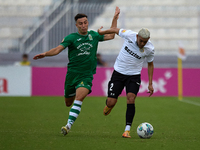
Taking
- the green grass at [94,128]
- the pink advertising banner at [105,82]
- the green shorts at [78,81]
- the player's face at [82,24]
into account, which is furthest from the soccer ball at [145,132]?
the pink advertising banner at [105,82]

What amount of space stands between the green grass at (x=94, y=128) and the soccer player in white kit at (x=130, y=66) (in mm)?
651

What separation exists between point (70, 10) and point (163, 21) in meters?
5.63

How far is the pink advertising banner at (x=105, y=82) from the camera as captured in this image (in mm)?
17125

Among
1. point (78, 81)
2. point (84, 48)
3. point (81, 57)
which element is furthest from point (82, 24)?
point (78, 81)

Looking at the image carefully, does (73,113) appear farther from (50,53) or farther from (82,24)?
(82,24)

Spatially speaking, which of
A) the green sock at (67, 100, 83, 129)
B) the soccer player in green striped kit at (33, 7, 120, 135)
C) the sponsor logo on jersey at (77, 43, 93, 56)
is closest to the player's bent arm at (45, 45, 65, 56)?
the soccer player in green striped kit at (33, 7, 120, 135)

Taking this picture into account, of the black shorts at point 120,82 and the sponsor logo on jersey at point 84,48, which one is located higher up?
the sponsor logo on jersey at point 84,48

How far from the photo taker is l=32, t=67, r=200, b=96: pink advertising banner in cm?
1712

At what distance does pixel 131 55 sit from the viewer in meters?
7.43

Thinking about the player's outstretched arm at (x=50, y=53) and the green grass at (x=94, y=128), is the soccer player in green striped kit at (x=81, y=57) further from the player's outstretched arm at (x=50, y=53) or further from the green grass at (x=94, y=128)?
the green grass at (x=94, y=128)

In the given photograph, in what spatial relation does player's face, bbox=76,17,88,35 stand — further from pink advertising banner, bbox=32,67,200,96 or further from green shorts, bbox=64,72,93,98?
pink advertising banner, bbox=32,67,200,96

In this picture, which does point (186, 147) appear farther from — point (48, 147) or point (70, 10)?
point (70, 10)

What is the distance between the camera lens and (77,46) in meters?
7.25

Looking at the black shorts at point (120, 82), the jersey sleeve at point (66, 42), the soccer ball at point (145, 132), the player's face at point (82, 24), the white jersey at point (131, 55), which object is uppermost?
the player's face at point (82, 24)
